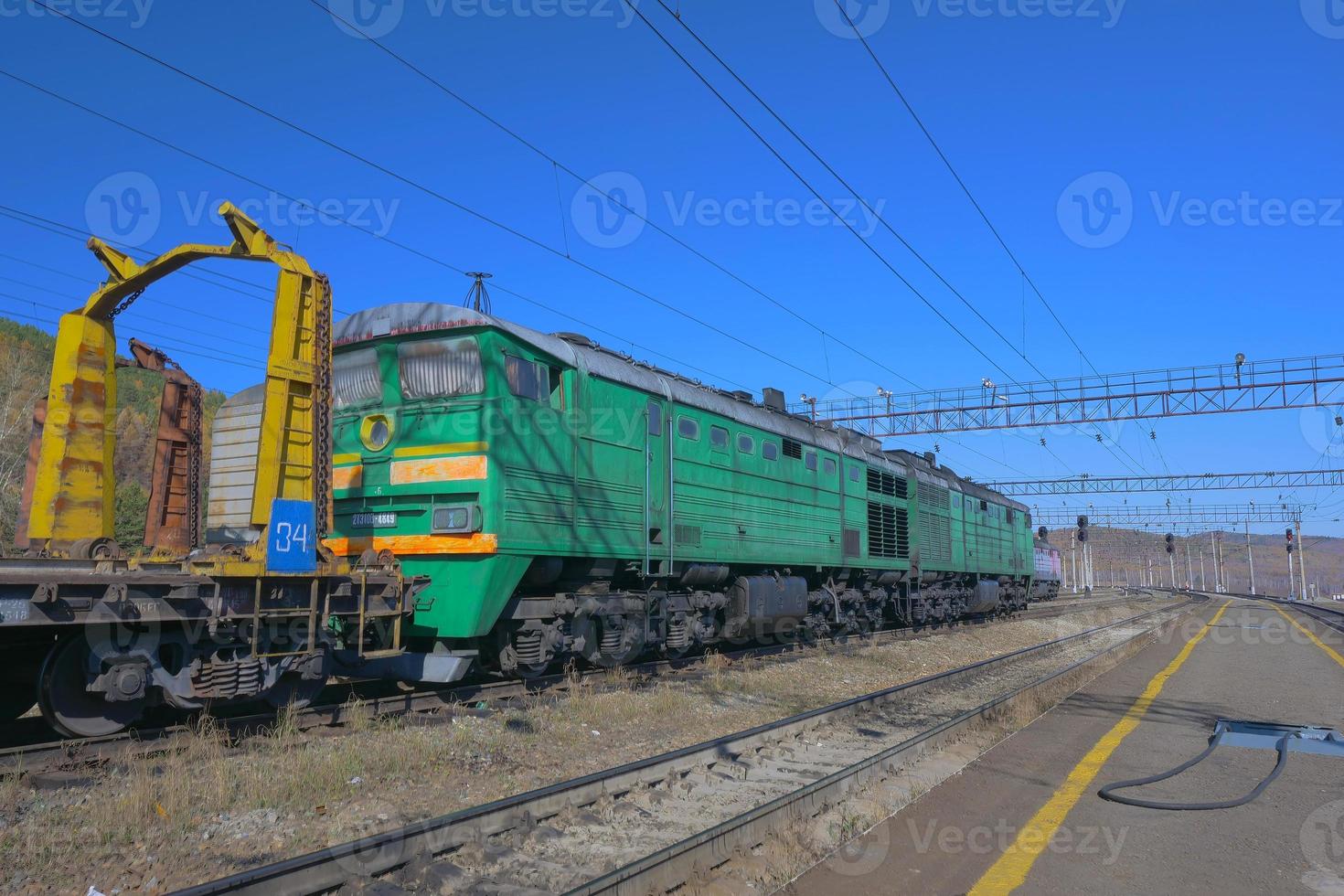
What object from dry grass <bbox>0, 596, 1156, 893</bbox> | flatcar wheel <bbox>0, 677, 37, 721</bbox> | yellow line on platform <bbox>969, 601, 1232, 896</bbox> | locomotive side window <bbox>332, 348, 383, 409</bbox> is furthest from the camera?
locomotive side window <bbox>332, 348, 383, 409</bbox>

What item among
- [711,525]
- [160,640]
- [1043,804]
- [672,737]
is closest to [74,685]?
[160,640]

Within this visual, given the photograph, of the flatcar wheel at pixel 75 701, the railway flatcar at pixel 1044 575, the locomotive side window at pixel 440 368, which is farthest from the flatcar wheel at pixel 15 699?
the railway flatcar at pixel 1044 575

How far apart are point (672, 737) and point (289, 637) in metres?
3.73

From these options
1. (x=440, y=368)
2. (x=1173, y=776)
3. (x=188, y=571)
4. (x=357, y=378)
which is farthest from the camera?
(x=357, y=378)

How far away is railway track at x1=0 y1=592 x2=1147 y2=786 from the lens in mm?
6578

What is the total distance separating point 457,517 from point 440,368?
172 cm

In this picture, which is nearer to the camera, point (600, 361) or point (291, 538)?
point (291, 538)

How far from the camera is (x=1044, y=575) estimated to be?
160ft

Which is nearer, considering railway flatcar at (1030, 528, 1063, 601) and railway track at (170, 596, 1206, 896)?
railway track at (170, 596, 1206, 896)

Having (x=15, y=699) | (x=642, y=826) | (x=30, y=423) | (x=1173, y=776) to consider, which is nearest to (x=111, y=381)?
(x=15, y=699)

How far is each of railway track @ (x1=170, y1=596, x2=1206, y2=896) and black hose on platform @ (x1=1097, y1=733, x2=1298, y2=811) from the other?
5.54 ft

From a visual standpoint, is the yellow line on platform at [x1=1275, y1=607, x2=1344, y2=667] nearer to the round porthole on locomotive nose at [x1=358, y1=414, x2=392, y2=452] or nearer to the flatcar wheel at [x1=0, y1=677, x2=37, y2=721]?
the round porthole on locomotive nose at [x1=358, y1=414, x2=392, y2=452]

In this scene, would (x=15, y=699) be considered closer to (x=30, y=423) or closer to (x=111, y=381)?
(x=111, y=381)

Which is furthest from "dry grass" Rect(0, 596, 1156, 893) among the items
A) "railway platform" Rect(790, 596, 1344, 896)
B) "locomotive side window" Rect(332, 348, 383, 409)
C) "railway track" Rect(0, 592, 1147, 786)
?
"locomotive side window" Rect(332, 348, 383, 409)
